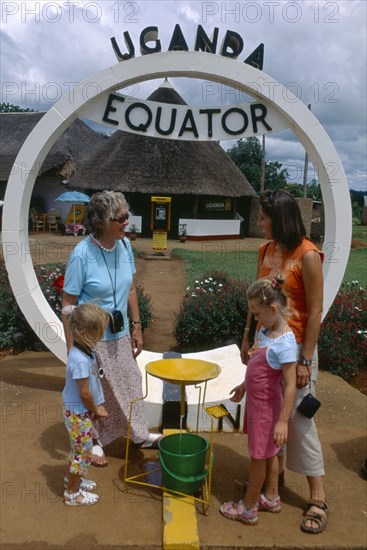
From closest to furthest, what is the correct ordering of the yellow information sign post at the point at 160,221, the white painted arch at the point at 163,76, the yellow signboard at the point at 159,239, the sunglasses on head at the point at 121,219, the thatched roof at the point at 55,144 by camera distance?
the sunglasses on head at the point at 121,219, the white painted arch at the point at 163,76, the yellow signboard at the point at 159,239, the yellow information sign post at the point at 160,221, the thatched roof at the point at 55,144

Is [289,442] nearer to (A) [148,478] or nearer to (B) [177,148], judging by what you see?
(A) [148,478]

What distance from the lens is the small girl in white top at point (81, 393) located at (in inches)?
121

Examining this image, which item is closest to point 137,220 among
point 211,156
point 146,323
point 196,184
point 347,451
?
point 196,184

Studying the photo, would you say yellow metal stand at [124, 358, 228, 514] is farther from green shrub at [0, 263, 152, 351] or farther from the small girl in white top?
green shrub at [0, 263, 152, 351]

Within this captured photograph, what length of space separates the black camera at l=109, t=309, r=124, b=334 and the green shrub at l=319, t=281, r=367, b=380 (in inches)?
141

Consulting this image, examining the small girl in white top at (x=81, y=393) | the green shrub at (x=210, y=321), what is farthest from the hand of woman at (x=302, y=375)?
the green shrub at (x=210, y=321)

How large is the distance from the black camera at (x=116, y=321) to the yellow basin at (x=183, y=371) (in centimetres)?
32

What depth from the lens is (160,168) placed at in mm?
22219

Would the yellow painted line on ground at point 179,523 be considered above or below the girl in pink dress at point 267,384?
below

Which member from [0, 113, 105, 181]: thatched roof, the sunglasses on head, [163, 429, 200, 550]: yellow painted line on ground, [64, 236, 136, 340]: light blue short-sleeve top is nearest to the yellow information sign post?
[0, 113, 105, 181]: thatched roof

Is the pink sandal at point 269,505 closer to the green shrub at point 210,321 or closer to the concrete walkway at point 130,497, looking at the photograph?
the concrete walkway at point 130,497

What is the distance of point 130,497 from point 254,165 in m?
35.7

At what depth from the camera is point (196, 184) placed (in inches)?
862

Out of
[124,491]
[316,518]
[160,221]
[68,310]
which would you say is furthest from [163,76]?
[160,221]
